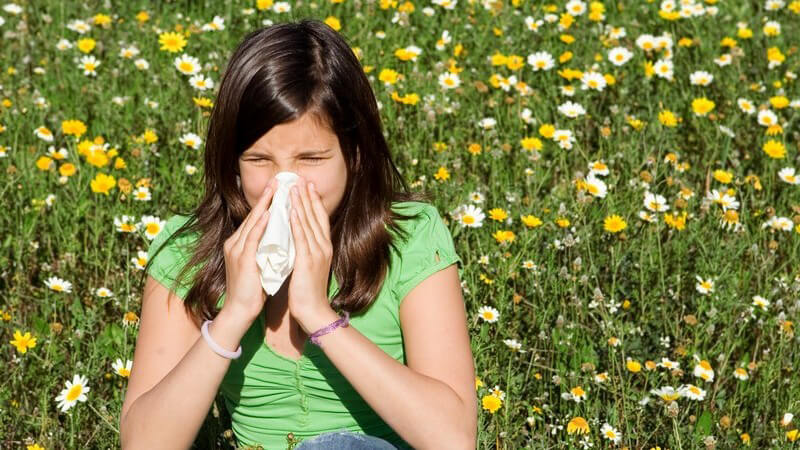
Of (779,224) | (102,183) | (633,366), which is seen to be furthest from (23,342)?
(779,224)

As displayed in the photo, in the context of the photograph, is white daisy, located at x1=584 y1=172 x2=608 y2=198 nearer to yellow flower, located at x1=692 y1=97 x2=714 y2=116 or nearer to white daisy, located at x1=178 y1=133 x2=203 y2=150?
yellow flower, located at x1=692 y1=97 x2=714 y2=116

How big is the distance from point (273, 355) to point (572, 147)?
186cm

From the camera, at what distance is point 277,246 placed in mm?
1957

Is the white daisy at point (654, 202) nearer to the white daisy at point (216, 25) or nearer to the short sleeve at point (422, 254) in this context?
the short sleeve at point (422, 254)

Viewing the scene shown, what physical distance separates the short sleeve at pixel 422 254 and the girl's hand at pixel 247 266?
311mm

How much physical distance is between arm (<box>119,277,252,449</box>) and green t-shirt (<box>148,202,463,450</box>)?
0.43ft

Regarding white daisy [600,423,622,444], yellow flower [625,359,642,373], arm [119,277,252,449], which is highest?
arm [119,277,252,449]

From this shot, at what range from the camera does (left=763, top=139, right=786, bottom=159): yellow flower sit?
3.81 meters

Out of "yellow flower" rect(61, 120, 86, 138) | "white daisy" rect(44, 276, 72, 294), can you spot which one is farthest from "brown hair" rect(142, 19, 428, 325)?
"yellow flower" rect(61, 120, 86, 138)

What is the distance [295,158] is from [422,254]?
35 cm

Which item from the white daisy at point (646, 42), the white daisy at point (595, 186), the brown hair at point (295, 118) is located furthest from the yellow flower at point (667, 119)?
the brown hair at point (295, 118)

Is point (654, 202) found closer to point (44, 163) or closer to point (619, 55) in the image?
point (619, 55)

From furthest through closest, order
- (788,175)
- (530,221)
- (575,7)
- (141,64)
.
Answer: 1. (575,7)
2. (141,64)
3. (788,175)
4. (530,221)

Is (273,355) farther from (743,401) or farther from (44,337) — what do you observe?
(743,401)
